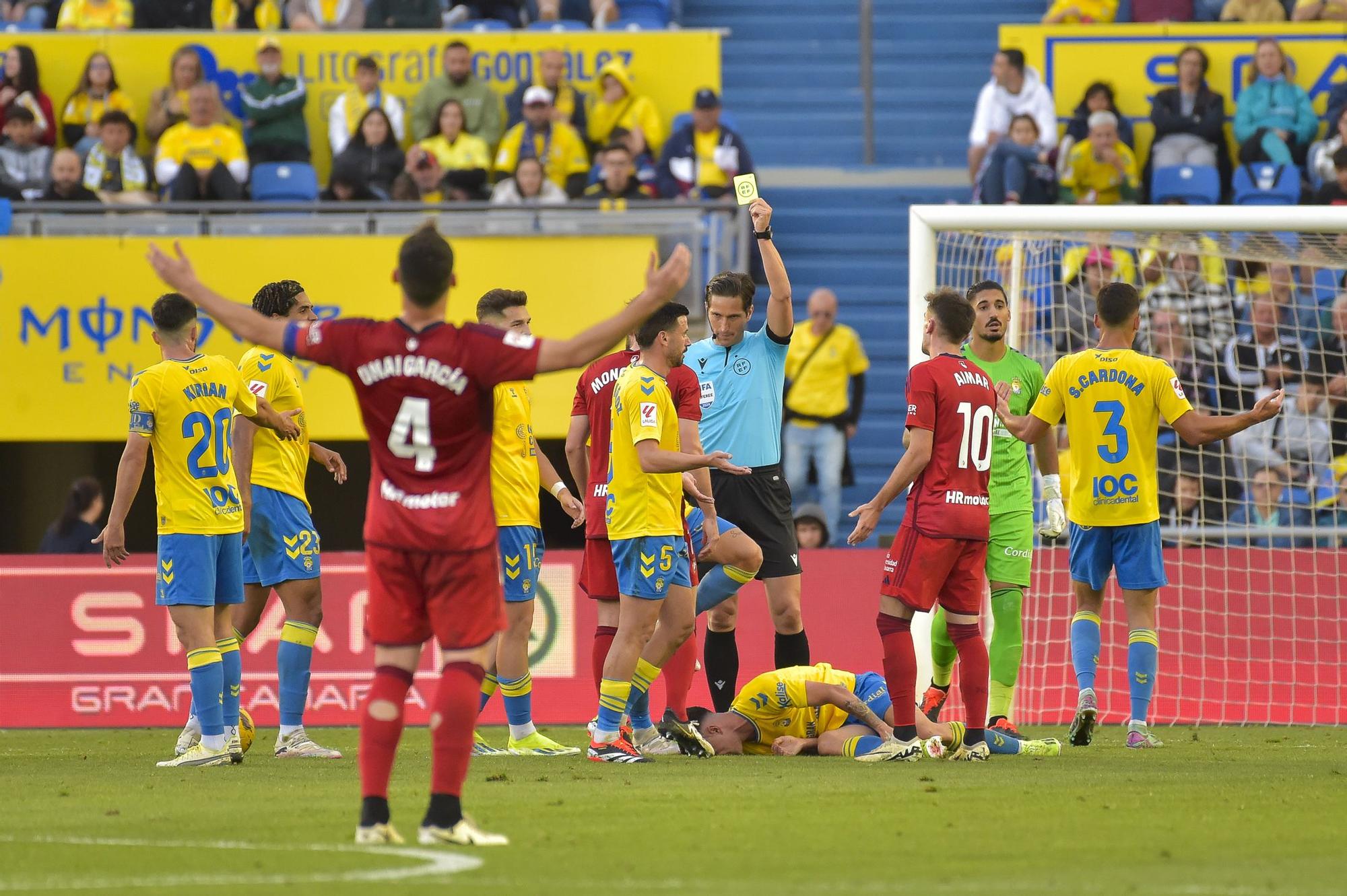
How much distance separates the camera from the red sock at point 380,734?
5488 millimetres

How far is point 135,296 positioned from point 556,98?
4247 millimetres

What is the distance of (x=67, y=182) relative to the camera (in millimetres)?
15320

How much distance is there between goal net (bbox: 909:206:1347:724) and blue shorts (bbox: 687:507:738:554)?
1.76 metres

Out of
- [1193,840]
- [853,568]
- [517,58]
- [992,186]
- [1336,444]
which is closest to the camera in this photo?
[1193,840]

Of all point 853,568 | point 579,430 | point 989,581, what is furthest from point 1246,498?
point 579,430

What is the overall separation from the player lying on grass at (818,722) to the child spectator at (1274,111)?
350 inches

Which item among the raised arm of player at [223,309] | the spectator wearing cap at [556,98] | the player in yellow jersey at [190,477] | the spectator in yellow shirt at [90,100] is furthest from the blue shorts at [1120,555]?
the spectator in yellow shirt at [90,100]

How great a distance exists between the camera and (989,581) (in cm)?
946

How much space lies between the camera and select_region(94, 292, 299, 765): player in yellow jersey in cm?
837

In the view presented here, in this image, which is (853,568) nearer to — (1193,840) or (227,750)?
(227,750)

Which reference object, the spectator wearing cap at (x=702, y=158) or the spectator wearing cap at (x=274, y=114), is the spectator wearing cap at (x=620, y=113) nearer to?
the spectator wearing cap at (x=702, y=158)

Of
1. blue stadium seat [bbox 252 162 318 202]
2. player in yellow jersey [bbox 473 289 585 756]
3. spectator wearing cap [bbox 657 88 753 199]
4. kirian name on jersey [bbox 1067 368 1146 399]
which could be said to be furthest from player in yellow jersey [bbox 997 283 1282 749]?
blue stadium seat [bbox 252 162 318 202]

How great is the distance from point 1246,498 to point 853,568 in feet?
9.98

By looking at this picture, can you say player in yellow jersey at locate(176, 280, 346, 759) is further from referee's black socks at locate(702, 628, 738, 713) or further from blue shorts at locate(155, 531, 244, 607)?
referee's black socks at locate(702, 628, 738, 713)
